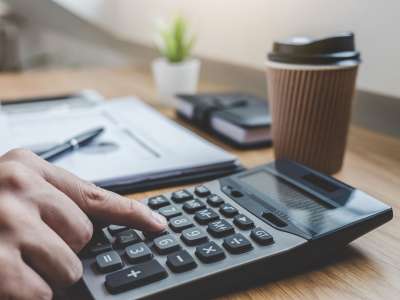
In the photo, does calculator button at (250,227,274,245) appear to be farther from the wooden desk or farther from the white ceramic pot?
the white ceramic pot

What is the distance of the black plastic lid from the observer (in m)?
0.43

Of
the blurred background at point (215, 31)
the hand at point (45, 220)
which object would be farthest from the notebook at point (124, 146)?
the blurred background at point (215, 31)

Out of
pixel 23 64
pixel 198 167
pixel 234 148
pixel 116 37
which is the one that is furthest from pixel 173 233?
pixel 23 64

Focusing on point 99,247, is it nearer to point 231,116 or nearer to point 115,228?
point 115,228

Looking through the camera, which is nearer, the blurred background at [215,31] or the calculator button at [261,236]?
the calculator button at [261,236]

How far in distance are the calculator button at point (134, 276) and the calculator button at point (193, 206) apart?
8 cm

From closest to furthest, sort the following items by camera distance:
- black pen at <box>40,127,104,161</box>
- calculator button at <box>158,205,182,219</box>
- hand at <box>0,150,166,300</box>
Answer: hand at <box>0,150,166,300</box>
calculator button at <box>158,205,182,219</box>
black pen at <box>40,127,104,161</box>

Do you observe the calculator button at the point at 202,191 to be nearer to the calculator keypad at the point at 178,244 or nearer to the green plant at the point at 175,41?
the calculator keypad at the point at 178,244

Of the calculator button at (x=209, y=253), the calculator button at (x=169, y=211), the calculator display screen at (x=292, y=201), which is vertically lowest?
the calculator button at (x=169, y=211)

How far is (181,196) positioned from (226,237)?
7cm

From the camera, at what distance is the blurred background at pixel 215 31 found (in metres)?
0.60

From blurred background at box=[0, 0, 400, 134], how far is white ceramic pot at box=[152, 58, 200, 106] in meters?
0.14

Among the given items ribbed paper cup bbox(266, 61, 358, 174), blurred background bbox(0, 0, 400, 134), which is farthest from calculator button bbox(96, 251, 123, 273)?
blurred background bbox(0, 0, 400, 134)

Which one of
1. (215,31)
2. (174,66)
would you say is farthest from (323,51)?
(215,31)
